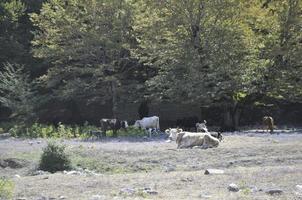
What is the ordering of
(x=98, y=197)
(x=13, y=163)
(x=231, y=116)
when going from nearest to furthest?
(x=98, y=197) → (x=13, y=163) → (x=231, y=116)

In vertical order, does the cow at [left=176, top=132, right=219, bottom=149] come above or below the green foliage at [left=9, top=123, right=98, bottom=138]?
below

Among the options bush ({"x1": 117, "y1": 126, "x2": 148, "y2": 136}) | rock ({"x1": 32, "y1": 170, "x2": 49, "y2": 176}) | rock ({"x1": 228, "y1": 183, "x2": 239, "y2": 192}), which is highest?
bush ({"x1": 117, "y1": 126, "x2": 148, "y2": 136})

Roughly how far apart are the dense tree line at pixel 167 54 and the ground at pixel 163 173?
33.1ft

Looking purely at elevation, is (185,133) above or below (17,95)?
below

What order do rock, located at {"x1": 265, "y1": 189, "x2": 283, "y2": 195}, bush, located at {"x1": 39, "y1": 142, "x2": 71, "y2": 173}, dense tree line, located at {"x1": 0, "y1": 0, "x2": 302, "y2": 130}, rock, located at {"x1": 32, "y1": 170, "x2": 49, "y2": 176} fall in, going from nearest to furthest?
rock, located at {"x1": 265, "y1": 189, "x2": 283, "y2": 195}
rock, located at {"x1": 32, "y1": 170, "x2": 49, "y2": 176}
bush, located at {"x1": 39, "y1": 142, "x2": 71, "y2": 173}
dense tree line, located at {"x1": 0, "y1": 0, "x2": 302, "y2": 130}

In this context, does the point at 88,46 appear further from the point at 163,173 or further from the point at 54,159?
the point at 163,173

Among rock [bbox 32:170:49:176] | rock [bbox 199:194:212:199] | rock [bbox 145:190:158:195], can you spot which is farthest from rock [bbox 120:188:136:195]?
rock [bbox 32:170:49:176]

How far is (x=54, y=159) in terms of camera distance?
54.6ft

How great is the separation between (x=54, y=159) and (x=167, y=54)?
18.1m

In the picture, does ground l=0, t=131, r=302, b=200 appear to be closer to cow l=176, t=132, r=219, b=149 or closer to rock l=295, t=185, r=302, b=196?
rock l=295, t=185, r=302, b=196

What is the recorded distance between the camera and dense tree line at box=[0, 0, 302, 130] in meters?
33.4

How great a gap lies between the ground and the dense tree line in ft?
33.1

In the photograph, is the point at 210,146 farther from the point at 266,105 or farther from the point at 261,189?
the point at 266,105

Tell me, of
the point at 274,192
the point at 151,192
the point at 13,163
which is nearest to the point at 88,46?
the point at 13,163
